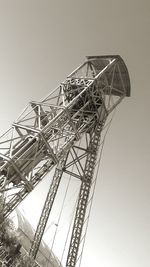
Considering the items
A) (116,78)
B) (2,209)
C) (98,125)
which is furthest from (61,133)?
(116,78)

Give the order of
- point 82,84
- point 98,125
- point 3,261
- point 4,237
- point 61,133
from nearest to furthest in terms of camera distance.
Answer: point 3,261, point 4,237, point 61,133, point 82,84, point 98,125

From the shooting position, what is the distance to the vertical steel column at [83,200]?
1616cm

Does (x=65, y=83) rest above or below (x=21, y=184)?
above

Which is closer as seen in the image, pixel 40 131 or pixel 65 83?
pixel 40 131

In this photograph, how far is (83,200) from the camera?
16984mm

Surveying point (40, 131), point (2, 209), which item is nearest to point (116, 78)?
point (40, 131)

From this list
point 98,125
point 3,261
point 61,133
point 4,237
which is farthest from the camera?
point 98,125

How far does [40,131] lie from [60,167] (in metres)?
4.37

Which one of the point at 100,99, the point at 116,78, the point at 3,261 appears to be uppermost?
the point at 116,78

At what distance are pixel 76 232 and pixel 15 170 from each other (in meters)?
5.25

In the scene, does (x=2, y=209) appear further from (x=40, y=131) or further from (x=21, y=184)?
(x=40, y=131)

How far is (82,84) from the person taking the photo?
16.9 meters

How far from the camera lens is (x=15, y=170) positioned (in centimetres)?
1322

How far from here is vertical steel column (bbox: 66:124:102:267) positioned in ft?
53.0
